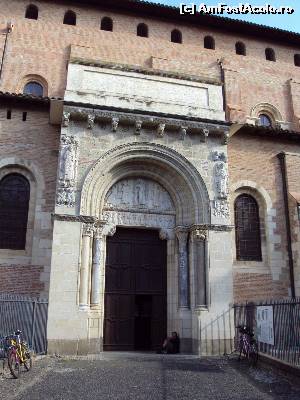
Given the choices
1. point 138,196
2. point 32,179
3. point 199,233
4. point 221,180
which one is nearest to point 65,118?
point 32,179

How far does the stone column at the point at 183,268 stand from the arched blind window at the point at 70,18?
12.4m

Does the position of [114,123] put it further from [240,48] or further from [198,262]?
[240,48]

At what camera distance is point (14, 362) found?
28.3ft

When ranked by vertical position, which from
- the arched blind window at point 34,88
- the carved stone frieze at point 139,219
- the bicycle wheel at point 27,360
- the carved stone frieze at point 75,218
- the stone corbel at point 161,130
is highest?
the arched blind window at point 34,88

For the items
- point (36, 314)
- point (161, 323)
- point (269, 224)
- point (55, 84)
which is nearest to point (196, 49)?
point (55, 84)

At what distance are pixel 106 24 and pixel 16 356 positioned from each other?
1674cm

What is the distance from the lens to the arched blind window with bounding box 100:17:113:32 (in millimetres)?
19886

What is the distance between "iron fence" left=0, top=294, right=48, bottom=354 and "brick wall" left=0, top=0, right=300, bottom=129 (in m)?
10.4

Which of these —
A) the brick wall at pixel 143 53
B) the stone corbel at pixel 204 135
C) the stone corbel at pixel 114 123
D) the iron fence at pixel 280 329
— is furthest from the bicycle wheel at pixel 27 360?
the brick wall at pixel 143 53

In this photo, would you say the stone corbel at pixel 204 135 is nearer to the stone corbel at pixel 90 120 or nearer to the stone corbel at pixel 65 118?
the stone corbel at pixel 90 120

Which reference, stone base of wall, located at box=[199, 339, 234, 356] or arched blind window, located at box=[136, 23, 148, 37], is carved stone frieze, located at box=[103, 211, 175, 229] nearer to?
stone base of wall, located at box=[199, 339, 234, 356]

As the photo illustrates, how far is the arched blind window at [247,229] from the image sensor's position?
15.4 m

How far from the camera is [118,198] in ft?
46.4

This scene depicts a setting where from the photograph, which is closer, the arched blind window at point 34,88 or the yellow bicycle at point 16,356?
the yellow bicycle at point 16,356
